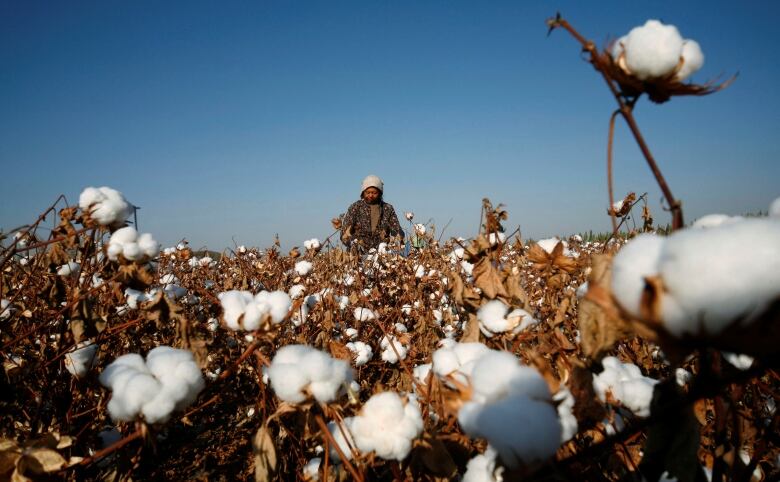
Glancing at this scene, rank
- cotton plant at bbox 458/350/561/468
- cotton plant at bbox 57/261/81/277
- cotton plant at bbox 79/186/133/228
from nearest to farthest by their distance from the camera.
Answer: cotton plant at bbox 458/350/561/468
cotton plant at bbox 79/186/133/228
cotton plant at bbox 57/261/81/277

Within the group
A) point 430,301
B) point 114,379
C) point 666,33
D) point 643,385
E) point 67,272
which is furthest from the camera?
point 430,301

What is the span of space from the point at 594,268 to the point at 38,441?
1.40 metres

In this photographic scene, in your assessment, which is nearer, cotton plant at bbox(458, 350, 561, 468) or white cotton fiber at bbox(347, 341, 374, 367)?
cotton plant at bbox(458, 350, 561, 468)

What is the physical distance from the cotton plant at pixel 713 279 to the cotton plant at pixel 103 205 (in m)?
1.51

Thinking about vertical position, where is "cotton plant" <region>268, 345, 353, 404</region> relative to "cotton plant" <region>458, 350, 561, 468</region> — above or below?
above

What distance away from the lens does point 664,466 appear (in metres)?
0.71

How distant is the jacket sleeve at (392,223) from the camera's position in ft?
20.3

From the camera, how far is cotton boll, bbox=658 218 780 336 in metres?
0.42

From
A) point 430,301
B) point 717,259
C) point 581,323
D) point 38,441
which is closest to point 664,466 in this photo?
point 581,323

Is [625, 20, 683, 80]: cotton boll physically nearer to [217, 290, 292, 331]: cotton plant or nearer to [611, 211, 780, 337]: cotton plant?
[611, 211, 780, 337]: cotton plant

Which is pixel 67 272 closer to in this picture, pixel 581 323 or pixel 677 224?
pixel 581 323

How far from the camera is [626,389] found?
108cm

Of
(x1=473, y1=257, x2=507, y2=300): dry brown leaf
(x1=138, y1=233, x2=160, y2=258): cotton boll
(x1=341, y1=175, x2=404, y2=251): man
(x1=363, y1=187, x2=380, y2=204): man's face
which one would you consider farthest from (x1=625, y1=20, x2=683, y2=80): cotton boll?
(x1=363, y1=187, x2=380, y2=204): man's face

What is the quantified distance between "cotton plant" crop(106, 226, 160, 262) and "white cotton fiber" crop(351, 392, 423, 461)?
917mm
